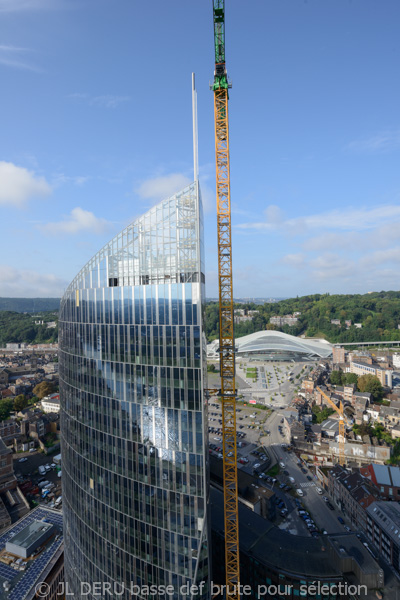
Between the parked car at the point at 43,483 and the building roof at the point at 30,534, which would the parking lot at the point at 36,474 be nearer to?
the parked car at the point at 43,483

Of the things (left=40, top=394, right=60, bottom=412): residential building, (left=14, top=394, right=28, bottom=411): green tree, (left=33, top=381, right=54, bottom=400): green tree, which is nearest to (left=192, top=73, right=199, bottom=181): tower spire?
(left=40, top=394, right=60, bottom=412): residential building

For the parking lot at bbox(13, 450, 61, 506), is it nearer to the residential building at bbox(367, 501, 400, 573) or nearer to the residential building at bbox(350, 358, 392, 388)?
the residential building at bbox(367, 501, 400, 573)

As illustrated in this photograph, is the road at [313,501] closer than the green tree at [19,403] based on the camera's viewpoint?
Yes

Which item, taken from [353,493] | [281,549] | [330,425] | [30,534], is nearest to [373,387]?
[330,425]

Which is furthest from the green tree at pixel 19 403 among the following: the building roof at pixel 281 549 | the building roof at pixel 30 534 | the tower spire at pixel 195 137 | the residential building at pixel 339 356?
the residential building at pixel 339 356

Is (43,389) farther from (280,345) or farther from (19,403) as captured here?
(280,345)

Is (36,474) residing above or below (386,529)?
below
